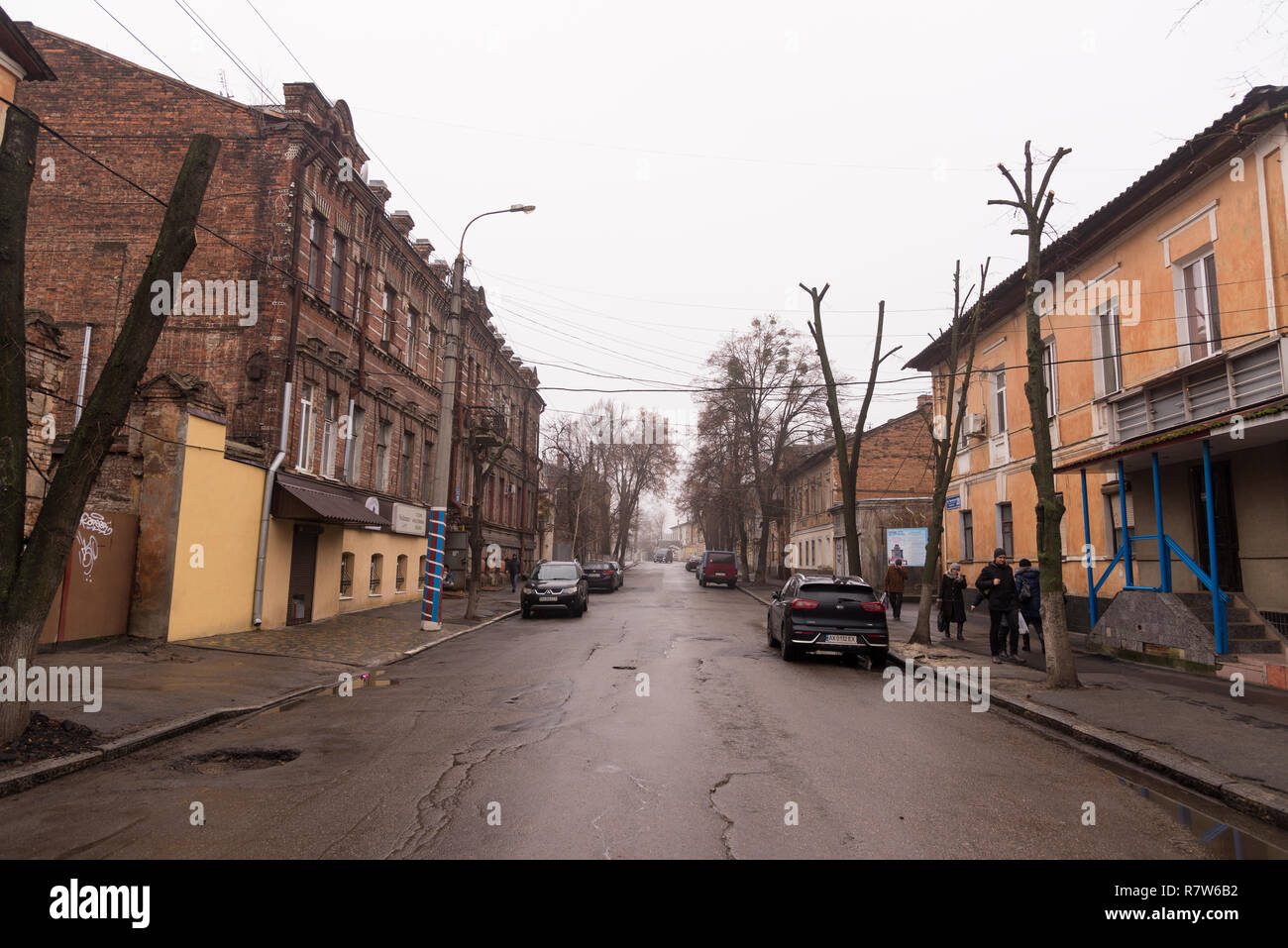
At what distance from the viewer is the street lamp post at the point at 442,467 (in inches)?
677

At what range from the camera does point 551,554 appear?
55.8 metres

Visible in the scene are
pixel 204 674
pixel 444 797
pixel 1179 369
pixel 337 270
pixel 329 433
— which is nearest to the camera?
pixel 444 797

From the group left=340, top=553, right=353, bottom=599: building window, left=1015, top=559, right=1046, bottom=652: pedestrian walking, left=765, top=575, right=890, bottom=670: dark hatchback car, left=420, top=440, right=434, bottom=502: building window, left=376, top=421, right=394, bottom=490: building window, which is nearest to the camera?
left=765, top=575, right=890, bottom=670: dark hatchback car

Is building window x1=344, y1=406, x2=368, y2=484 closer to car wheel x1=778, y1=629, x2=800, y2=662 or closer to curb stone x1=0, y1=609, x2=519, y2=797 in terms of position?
curb stone x1=0, y1=609, x2=519, y2=797

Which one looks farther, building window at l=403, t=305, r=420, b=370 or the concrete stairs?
building window at l=403, t=305, r=420, b=370

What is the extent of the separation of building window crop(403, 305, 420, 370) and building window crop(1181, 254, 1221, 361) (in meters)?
21.1

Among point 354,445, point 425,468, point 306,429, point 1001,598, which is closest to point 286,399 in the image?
point 306,429

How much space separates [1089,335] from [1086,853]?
1516 cm

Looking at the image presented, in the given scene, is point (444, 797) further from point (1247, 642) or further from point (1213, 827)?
point (1247, 642)

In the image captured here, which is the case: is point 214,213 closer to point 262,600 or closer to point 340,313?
point 340,313

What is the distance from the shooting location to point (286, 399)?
683 inches

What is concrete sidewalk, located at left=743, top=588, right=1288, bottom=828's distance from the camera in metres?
6.12

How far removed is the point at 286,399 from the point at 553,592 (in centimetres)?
929

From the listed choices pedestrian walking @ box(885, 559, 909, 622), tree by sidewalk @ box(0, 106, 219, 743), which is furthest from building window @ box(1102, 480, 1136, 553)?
tree by sidewalk @ box(0, 106, 219, 743)
